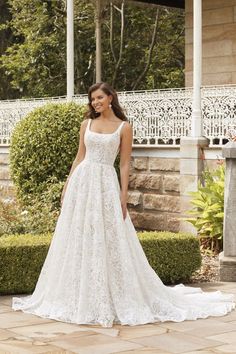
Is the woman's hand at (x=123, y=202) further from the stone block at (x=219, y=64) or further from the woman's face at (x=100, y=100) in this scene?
the stone block at (x=219, y=64)

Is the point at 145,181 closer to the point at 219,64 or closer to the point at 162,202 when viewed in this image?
the point at 162,202

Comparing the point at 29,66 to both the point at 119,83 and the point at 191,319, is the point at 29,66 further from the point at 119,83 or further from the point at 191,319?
the point at 191,319

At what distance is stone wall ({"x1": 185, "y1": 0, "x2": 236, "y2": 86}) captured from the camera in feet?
54.4

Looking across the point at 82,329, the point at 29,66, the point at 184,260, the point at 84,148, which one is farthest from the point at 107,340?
the point at 29,66

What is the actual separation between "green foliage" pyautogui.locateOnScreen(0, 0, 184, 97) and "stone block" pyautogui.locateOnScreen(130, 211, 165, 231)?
42.5 ft

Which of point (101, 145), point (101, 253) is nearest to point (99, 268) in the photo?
point (101, 253)

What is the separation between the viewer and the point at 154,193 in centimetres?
1399

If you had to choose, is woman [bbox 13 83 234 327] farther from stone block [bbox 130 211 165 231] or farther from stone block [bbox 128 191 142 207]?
stone block [bbox 128 191 142 207]

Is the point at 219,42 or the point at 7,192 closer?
the point at 7,192

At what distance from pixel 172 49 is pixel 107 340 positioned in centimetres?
2192

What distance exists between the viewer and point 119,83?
27.8 meters

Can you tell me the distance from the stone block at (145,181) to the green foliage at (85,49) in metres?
→ 12.7

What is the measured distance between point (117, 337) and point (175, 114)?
7.49m

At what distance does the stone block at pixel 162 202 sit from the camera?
1366cm
